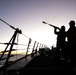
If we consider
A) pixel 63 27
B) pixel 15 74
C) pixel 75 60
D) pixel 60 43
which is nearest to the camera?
pixel 15 74

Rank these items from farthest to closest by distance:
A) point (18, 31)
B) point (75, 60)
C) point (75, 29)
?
point (75, 29) → point (75, 60) → point (18, 31)

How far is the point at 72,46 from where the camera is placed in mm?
4719

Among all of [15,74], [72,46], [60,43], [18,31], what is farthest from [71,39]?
[15,74]

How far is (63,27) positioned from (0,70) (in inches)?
150

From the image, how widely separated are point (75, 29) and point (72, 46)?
2.01ft

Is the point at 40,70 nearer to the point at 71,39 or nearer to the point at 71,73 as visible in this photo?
the point at 71,73

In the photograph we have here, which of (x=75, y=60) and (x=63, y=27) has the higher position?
(x=63, y=27)

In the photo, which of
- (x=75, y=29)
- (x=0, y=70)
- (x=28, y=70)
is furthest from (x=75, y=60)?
(x=0, y=70)

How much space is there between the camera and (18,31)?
4016mm

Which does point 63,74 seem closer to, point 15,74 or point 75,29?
point 15,74

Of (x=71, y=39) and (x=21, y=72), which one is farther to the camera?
(x=71, y=39)

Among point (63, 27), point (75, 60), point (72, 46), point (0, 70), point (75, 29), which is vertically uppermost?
point (63, 27)

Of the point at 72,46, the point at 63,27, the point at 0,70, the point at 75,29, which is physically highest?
the point at 63,27

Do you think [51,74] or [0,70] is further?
[0,70]
